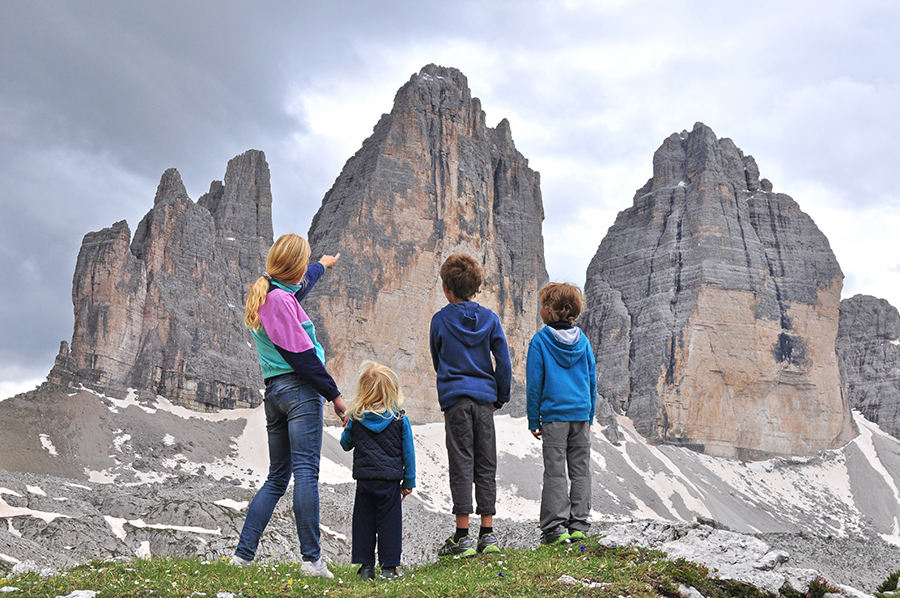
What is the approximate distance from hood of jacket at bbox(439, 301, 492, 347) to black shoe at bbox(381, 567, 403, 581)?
217 centimetres

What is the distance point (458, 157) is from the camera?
3231 inches

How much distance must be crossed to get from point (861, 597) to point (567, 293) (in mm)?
3768

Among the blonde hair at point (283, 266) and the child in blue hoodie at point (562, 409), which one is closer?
the blonde hair at point (283, 266)

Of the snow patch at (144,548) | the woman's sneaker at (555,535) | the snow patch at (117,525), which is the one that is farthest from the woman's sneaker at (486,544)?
the snow patch at (117,525)

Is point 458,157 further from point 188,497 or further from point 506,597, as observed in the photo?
point 506,597

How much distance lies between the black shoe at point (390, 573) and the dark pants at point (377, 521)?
8 centimetres

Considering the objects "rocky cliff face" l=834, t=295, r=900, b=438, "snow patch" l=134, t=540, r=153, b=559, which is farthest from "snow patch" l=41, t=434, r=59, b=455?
"rocky cliff face" l=834, t=295, r=900, b=438

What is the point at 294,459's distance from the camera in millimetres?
5840

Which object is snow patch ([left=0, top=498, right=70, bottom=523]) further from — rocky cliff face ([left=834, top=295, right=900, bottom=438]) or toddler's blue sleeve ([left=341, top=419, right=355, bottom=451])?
rocky cliff face ([left=834, top=295, right=900, bottom=438])

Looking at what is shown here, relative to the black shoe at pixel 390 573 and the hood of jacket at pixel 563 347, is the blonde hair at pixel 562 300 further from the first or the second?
the black shoe at pixel 390 573

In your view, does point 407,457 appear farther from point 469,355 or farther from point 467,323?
point 467,323

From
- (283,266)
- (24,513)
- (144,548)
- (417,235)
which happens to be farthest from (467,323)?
(417,235)

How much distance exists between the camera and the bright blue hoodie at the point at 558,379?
24.5 ft

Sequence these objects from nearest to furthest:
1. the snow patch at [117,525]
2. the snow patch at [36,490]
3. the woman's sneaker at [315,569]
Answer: the woman's sneaker at [315,569] < the snow patch at [117,525] < the snow patch at [36,490]
